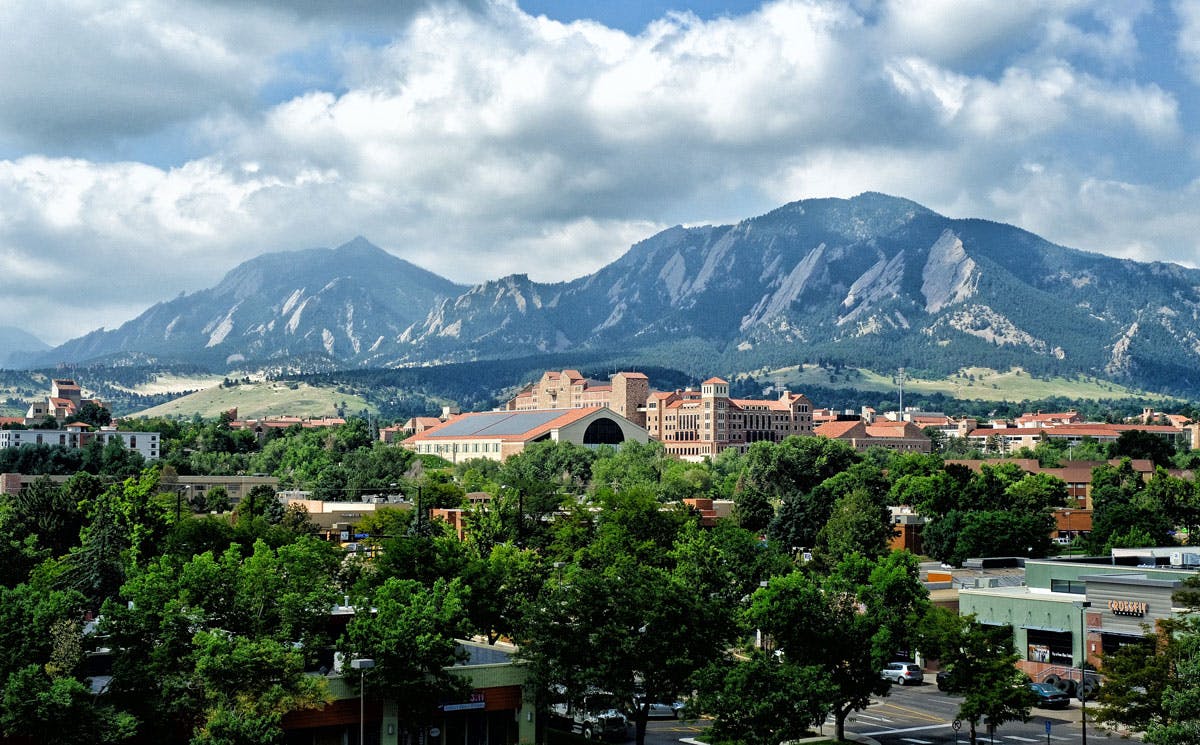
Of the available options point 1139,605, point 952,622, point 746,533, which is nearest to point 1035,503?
point 746,533

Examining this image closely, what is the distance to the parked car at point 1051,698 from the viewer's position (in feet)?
242

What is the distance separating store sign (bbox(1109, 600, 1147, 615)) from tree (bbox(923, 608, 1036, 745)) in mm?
13518

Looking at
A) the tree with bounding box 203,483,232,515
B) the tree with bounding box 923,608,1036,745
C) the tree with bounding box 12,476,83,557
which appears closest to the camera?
the tree with bounding box 923,608,1036,745

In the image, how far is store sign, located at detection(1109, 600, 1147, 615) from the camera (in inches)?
2933

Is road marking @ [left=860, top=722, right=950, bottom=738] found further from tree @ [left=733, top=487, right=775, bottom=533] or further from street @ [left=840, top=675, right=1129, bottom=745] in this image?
tree @ [left=733, top=487, right=775, bottom=533]

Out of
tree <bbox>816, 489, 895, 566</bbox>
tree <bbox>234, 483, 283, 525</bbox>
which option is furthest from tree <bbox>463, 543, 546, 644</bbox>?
tree <bbox>234, 483, 283, 525</bbox>

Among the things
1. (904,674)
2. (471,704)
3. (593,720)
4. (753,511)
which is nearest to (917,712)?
(904,674)

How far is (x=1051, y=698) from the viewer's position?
243 feet

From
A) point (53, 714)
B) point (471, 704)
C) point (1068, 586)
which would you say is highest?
point (1068, 586)

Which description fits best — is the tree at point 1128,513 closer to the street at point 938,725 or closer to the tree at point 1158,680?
the street at point 938,725

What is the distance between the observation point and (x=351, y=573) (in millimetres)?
82875

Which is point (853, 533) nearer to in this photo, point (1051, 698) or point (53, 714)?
point (1051, 698)

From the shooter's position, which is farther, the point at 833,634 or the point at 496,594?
the point at 496,594

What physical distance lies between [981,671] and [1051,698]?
14.7 m
